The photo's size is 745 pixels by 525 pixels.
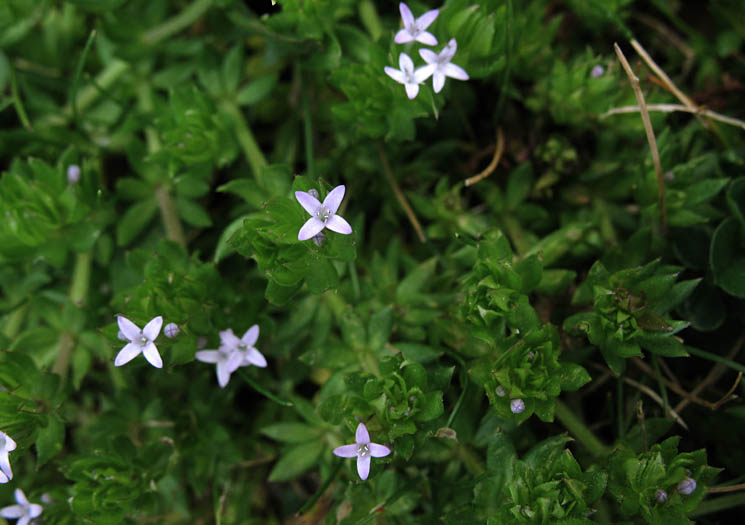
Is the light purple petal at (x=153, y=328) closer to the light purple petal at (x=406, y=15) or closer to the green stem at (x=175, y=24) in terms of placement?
the light purple petal at (x=406, y=15)

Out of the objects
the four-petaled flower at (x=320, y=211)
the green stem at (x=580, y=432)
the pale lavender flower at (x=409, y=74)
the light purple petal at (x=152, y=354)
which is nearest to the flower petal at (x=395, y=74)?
the pale lavender flower at (x=409, y=74)

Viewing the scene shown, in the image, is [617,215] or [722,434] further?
[617,215]

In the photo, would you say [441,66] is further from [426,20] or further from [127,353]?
[127,353]

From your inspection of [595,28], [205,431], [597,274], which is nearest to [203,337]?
[205,431]

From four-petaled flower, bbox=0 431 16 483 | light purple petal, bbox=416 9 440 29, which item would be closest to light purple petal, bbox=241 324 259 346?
four-petaled flower, bbox=0 431 16 483

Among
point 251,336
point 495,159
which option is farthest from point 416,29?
point 251,336

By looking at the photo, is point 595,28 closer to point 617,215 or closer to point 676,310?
point 617,215
